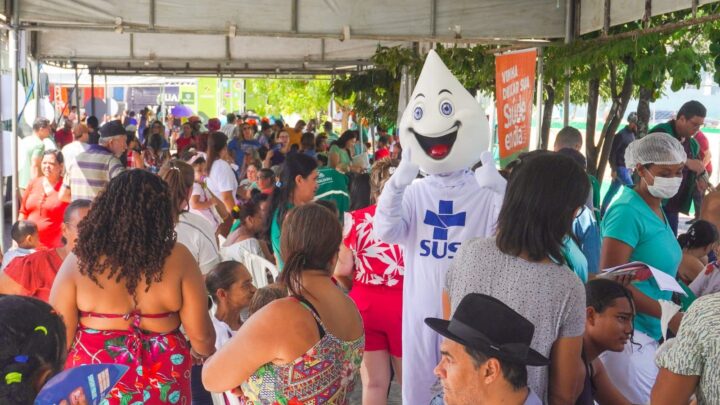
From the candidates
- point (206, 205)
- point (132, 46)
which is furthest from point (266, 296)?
point (132, 46)

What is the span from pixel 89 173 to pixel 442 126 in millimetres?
4249

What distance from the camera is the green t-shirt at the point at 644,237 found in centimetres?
420

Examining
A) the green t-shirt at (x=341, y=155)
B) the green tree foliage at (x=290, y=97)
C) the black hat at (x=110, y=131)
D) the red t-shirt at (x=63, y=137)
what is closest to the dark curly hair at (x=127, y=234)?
the black hat at (x=110, y=131)

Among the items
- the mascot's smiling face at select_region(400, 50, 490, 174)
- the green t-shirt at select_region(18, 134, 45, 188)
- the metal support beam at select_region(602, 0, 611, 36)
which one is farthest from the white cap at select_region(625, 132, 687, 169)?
the green t-shirt at select_region(18, 134, 45, 188)

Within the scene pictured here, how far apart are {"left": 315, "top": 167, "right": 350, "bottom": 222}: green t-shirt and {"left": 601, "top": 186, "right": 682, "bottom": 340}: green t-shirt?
3108mm

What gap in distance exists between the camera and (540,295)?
2938 millimetres

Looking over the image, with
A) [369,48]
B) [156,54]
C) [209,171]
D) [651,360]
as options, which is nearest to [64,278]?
[651,360]

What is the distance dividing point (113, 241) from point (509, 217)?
1.51 m

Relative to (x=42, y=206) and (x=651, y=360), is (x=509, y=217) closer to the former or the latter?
(x=651, y=360)

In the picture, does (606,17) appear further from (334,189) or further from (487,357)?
(487,357)

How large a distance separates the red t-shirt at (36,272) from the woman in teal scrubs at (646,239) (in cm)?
270

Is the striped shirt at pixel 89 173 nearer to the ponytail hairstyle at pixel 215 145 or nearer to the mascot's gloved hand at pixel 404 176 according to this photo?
the ponytail hairstyle at pixel 215 145

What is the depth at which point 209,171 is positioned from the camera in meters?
8.54

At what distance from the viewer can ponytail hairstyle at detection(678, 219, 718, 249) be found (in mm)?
5250
